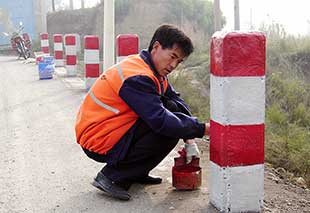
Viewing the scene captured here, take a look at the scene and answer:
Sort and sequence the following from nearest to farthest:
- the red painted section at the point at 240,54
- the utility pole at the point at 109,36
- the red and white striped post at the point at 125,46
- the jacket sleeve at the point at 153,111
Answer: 1. the red painted section at the point at 240,54
2. the jacket sleeve at the point at 153,111
3. the red and white striped post at the point at 125,46
4. the utility pole at the point at 109,36

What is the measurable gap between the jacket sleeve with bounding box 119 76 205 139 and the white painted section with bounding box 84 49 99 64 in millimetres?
5654

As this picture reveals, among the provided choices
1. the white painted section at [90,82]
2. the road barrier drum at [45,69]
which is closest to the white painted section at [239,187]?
the white painted section at [90,82]

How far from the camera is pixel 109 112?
3.60 m

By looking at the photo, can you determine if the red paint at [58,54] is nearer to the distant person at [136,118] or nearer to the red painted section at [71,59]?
the red painted section at [71,59]

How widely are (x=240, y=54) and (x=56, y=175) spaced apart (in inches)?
78.3

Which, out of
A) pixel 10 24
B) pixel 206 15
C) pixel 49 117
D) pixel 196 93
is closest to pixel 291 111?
pixel 196 93

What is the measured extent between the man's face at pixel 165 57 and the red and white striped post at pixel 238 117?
Answer: 35 centimetres

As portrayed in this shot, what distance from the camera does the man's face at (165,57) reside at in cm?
351

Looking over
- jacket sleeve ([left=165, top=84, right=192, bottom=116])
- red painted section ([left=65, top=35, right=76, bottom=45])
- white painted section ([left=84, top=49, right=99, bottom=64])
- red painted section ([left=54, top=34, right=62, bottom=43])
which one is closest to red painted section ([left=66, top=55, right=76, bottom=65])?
red painted section ([left=65, top=35, right=76, bottom=45])

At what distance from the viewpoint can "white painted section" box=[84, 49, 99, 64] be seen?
29.6 feet

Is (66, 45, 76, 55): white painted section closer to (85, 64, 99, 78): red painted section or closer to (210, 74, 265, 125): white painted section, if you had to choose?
(85, 64, 99, 78): red painted section

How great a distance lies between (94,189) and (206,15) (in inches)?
877

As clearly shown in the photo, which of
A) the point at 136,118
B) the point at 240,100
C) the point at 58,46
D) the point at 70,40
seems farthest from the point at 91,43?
the point at 240,100

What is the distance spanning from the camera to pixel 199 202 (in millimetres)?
3539
